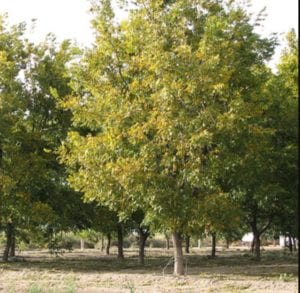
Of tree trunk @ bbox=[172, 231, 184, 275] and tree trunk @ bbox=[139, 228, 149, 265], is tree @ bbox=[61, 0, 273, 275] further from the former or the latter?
tree trunk @ bbox=[139, 228, 149, 265]

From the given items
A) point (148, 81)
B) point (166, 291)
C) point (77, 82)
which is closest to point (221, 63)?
point (148, 81)

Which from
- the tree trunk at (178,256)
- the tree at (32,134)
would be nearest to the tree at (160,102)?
the tree trunk at (178,256)

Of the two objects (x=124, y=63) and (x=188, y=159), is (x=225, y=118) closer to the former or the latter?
(x=188, y=159)

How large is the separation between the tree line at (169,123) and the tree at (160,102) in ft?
0.13

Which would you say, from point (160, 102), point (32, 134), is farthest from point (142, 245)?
point (160, 102)

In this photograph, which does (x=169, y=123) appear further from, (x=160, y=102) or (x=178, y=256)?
(x=178, y=256)

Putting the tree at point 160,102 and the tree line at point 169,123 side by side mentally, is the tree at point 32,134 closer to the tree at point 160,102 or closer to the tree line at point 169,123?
the tree line at point 169,123

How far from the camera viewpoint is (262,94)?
65.4ft

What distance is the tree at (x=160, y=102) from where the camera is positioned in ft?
55.9

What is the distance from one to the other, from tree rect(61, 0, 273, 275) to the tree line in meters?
0.04

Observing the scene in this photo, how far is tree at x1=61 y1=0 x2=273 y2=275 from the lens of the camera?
17031mm

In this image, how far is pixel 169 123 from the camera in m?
16.8

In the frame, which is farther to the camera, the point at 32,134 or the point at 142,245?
the point at 142,245

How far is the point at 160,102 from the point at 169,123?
3.09ft
